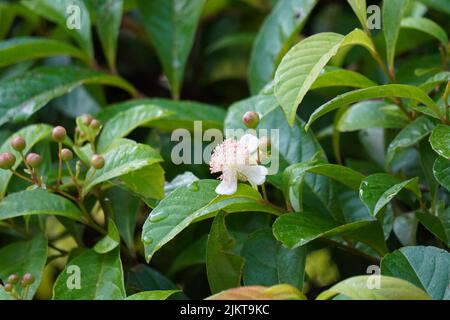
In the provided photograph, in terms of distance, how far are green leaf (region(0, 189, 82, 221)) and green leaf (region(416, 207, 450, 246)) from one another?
0.53 metres

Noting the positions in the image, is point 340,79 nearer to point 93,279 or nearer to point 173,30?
point 93,279

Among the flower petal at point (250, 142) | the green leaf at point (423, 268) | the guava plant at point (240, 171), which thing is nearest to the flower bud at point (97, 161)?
the guava plant at point (240, 171)

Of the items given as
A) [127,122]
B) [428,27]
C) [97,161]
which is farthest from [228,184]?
[428,27]

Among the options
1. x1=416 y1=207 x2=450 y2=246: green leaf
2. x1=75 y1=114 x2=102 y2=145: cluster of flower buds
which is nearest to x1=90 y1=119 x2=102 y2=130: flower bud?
x1=75 y1=114 x2=102 y2=145: cluster of flower buds

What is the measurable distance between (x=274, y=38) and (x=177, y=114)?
31 cm

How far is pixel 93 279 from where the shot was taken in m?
1.09

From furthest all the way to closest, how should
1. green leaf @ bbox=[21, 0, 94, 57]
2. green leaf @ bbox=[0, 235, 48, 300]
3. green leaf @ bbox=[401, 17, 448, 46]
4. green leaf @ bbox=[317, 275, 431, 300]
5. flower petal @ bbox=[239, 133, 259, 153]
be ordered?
green leaf @ bbox=[21, 0, 94, 57] → green leaf @ bbox=[401, 17, 448, 46] → green leaf @ bbox=[0, 235, 48, 300] → flower petal @ bbox=[239, 133, 259, 153] → green leaf @ bbox=[317, 275, 431, 300]

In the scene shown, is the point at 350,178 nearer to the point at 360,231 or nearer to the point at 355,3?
the point at 360,231

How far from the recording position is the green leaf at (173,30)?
1.58m

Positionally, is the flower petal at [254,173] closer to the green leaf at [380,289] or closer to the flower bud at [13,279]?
the green leaf at [380,289]

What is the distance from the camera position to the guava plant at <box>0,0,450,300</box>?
3.19ft

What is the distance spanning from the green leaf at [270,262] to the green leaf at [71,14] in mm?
685

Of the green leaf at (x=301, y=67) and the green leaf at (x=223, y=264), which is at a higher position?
the green leaf at (x=301, y=67)

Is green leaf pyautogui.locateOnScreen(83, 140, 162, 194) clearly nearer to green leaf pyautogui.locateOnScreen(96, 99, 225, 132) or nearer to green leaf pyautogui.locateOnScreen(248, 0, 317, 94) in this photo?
green leaf pyautogui.locateOnScreen(96, 99, 225, 132)
